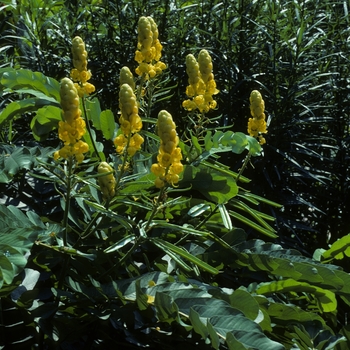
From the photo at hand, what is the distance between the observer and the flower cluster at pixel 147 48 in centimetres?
220

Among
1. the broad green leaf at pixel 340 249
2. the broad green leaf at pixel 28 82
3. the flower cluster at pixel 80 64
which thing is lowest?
the broad green leaf at pixel 340 249

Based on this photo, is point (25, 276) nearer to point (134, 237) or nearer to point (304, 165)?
point (134, 237)

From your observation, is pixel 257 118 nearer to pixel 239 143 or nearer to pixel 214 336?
pixel 239 143

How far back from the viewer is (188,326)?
1.87 metres

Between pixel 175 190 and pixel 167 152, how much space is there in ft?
0.80

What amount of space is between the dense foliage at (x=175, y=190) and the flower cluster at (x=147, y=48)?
0.01 metres

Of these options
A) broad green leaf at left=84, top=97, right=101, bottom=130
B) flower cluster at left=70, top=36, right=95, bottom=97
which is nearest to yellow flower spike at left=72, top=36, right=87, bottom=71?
flower cluster at left=70, top=36, right=95, bottom=97

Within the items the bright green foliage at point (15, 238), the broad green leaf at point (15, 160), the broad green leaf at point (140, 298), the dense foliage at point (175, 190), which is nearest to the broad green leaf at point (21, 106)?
the dense foliage at point (175, 190)

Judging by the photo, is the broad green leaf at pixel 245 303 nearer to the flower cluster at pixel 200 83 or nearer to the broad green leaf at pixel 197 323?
the broad green leaf at pixel 197 323

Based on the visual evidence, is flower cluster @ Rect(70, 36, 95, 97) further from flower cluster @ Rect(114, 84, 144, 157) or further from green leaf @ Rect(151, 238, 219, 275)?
green leaf @ Rect(151, 238, 219, 275)

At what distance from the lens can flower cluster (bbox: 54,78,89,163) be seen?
1733mm

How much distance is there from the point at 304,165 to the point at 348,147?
260 millimetres

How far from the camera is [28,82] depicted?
2.47 m

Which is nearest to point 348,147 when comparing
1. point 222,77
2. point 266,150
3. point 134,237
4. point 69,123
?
point 266,150
